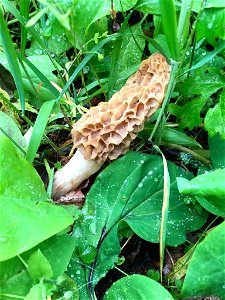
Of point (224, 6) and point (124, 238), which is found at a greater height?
point (224, 6)

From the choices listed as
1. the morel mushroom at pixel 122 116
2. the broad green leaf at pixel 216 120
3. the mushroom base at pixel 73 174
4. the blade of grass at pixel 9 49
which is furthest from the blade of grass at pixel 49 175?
the broad green leaf at pixel 216 120

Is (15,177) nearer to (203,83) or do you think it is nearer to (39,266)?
(39,266)

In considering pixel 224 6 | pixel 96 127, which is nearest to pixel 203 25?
pixel 224 6

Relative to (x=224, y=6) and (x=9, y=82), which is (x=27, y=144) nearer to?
(x=9, y=82)

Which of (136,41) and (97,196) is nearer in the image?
(97,196)

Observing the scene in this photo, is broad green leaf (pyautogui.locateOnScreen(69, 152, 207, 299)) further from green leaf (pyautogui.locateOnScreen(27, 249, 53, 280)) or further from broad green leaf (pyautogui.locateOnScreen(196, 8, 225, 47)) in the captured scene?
broad green leaf (pyautogui.locateOnScreen(196, 8, 225, 47))

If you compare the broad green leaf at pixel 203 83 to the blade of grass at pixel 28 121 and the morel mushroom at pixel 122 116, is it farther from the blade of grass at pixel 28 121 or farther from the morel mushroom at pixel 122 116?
the blade of grass at pixel 28 121
